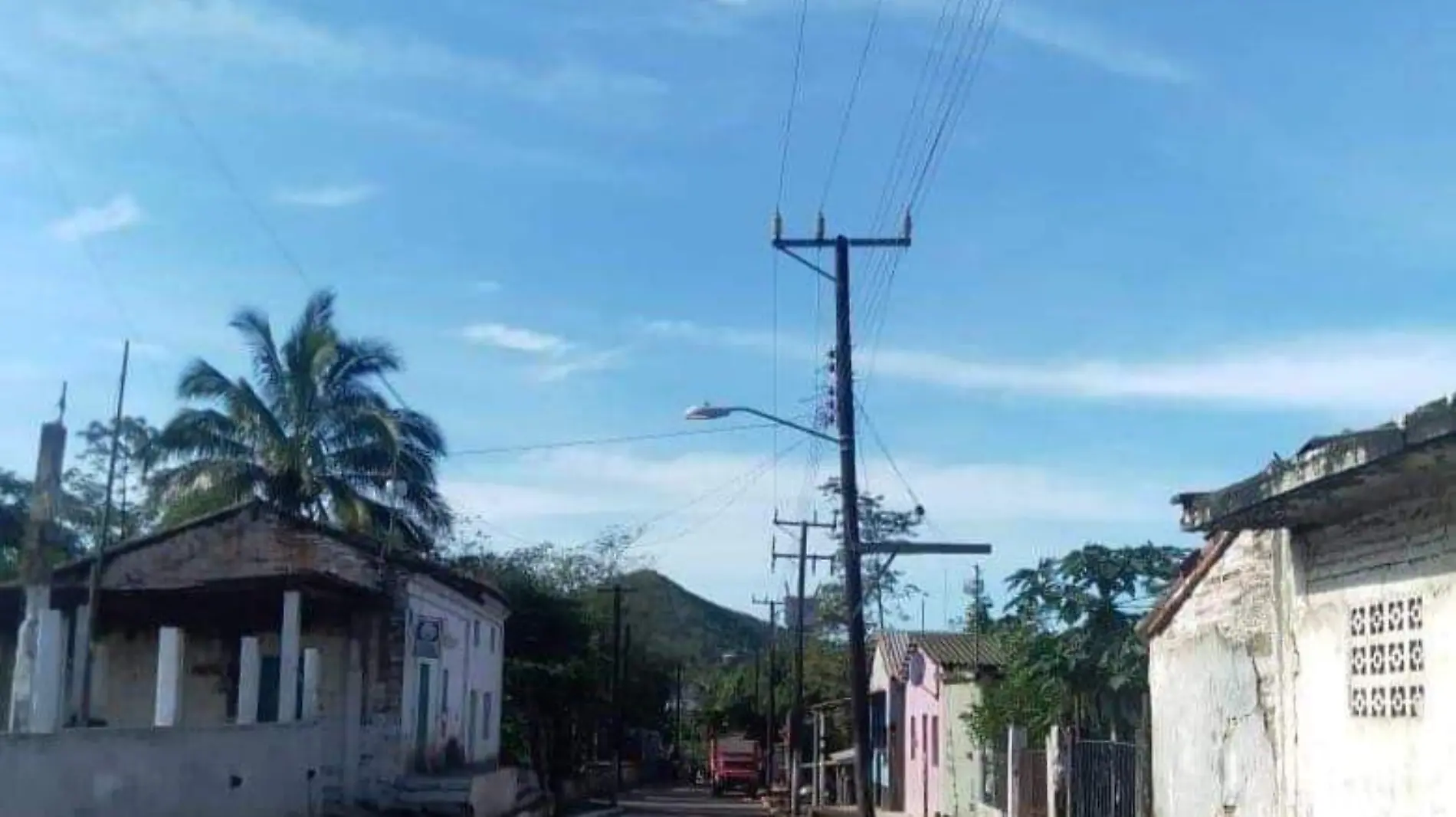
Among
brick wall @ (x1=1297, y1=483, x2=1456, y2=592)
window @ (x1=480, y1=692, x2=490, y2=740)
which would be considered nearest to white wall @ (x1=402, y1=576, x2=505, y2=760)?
window @ (x1=480, y1=692, x2=490, y2=740)

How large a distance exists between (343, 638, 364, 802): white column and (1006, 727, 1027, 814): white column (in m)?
10.6

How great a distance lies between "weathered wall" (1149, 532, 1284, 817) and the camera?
13141mm

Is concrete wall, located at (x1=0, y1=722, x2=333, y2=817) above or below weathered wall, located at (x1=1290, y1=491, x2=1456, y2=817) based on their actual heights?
below

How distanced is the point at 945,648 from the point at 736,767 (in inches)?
1232

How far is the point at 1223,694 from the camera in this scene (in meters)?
14.2

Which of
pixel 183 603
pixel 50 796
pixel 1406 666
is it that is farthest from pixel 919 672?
pixel 1406 666

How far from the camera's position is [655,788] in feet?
266

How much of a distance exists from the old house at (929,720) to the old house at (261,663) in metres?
10.1

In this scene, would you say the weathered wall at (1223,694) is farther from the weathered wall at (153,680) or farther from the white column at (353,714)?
the weathered wall at (153,680)

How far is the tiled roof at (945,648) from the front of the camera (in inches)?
1460

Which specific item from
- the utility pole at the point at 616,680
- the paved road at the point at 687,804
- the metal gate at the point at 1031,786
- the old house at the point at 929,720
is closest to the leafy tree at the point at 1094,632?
the metal gate at the point at 1031,786

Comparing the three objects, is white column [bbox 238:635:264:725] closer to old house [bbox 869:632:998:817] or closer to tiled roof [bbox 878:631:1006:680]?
old house [bbox 869:632:998:817]

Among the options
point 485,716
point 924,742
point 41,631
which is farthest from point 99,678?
point 924,742

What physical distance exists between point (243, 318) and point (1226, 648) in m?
29.4
